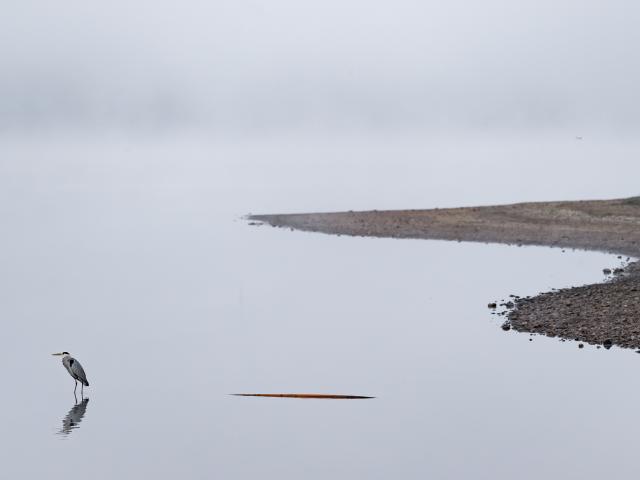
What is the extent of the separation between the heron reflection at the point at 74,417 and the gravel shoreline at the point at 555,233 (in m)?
13.6

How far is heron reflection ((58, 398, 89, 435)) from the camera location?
75.0 feet

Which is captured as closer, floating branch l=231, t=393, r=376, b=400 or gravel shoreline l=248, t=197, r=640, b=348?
floating branch l=231, t=393, r=376, b=400

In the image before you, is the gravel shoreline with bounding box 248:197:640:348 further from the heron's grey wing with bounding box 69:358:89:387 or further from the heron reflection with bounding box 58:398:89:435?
the heron reflection with bounding box 58:398:89:435

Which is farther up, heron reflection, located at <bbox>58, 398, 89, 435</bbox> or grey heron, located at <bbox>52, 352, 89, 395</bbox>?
grey heron, located at <bbox>52, 352, 89, 395</bbox>

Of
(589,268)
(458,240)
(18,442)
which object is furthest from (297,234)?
(18,442)

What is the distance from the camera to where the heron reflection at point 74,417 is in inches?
901

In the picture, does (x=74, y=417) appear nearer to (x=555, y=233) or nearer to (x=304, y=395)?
(x=304, y=395)

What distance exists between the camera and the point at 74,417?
23797 mm

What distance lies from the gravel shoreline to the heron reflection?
13.6 m

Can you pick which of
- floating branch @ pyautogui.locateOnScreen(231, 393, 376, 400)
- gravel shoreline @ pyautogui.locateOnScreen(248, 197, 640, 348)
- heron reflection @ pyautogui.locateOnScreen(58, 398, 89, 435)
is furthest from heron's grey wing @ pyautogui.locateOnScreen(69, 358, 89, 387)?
gravel shoreline @ pyautogui.locateOnScreen(248, 197, 640, 348)

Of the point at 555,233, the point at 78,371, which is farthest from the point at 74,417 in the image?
the point at 555,233

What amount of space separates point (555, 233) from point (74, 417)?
3460cm

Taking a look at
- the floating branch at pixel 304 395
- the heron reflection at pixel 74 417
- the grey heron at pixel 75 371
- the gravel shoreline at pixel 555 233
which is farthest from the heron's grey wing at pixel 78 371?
the gravel shoreline at pixel 555 233

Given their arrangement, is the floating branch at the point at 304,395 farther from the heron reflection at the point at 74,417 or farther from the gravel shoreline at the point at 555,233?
the gravel shoreline at the point at 555,233
